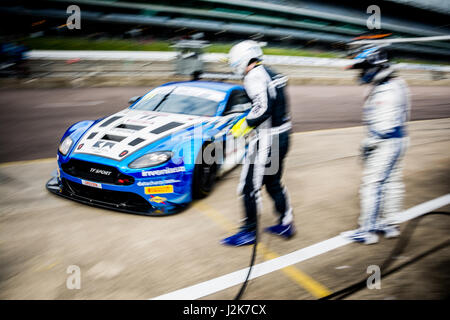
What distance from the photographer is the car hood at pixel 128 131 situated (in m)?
3.57

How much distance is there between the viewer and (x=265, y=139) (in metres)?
3.09

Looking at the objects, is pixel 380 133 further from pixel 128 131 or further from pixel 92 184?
pixel 92 184

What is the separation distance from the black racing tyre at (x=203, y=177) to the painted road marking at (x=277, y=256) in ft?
0.53

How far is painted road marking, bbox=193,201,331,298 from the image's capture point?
263cm

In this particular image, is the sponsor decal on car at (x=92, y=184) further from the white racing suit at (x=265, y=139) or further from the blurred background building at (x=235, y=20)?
the blurred background building at (x=235, y=20)

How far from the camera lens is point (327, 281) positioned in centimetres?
274

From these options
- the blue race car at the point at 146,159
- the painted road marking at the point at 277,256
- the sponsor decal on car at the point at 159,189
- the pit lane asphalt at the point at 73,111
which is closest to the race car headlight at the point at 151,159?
the blue race car at the point at 146,159

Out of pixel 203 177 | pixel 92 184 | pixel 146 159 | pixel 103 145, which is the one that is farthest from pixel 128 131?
pixel 203 177

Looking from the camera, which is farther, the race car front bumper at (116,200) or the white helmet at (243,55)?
the race car front bumper at (116,200)

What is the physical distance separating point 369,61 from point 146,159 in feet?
7.76

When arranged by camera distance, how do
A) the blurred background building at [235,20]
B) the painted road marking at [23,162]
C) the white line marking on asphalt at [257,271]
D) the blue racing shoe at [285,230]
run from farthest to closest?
the blurred background building at [235,20] < the painted road marking at [23,162] < the blue racing shoe at [285,230] < the white line marking on asphalt at [257,271]

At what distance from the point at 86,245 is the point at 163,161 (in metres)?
1.10
